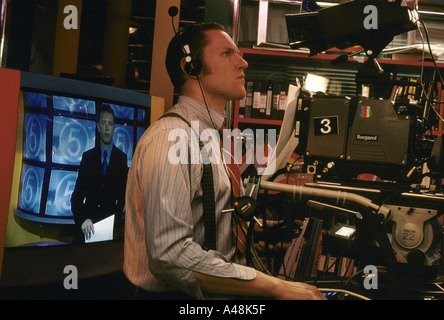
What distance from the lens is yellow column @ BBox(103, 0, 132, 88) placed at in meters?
3.44

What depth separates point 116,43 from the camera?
350 centimetres

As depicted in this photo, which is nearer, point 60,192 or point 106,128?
point 60,192

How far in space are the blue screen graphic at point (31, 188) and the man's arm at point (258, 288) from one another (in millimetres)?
653

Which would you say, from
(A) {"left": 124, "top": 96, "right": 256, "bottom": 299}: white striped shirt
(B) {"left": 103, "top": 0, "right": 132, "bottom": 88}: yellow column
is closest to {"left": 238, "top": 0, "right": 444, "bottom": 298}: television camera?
(A) {"left": 124, "top": 96, "right": 256, "bottom": 299}: white striped shirt

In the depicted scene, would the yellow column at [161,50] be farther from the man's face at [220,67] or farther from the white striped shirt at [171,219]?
the white striped shirt at [171,219]

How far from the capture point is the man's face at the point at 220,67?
3.70 feet

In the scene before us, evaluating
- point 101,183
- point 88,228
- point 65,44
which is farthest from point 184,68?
point 65,44

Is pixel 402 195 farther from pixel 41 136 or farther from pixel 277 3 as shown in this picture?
pixel 277 3

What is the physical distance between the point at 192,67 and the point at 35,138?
0.54 metres

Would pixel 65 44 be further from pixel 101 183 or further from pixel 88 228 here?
pixel 88 228

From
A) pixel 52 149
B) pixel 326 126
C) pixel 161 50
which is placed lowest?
pixel 52 149

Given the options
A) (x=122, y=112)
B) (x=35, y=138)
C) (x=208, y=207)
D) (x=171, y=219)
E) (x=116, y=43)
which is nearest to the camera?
(x=171, y=219)

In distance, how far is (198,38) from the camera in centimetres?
114
